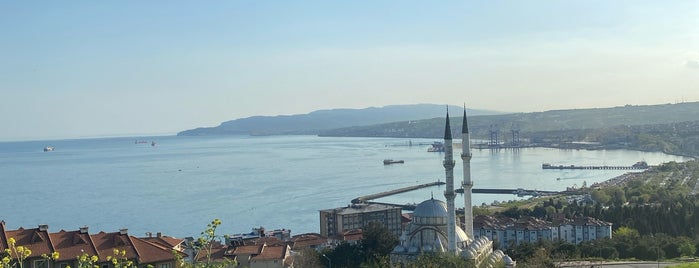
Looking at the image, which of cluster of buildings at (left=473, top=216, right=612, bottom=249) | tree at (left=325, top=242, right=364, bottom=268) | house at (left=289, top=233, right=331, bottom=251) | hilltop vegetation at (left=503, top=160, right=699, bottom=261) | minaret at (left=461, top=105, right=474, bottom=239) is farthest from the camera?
cluster of buildings at (left=473, top=216, right=612, bottom=249)

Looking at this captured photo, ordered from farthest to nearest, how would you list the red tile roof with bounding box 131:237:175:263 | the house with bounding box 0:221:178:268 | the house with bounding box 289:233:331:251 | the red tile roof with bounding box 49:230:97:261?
the house with bounding box 289:233:331:251, the red tile roof with bounding box 131:237:175:263, the red tile roof with bounding box 49:230:97:261, the house with bounding box 0:221:178:268

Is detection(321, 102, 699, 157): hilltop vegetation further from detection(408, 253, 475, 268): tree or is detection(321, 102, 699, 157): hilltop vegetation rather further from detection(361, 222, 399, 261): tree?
detection(408, 253, 475, 268): tree

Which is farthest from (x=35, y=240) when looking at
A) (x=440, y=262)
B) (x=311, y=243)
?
(x=311, y=243)

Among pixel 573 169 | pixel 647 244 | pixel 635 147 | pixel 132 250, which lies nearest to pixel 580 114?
pixel 635 147

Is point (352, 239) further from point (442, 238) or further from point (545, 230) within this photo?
point (545, 230)

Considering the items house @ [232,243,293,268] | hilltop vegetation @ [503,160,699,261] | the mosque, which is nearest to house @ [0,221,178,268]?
house @ [232,243,293,268]

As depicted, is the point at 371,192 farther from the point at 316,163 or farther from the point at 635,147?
the point at 635,147

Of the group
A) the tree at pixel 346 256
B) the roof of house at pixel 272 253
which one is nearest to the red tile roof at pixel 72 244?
the roof of house at pixel 272 253
